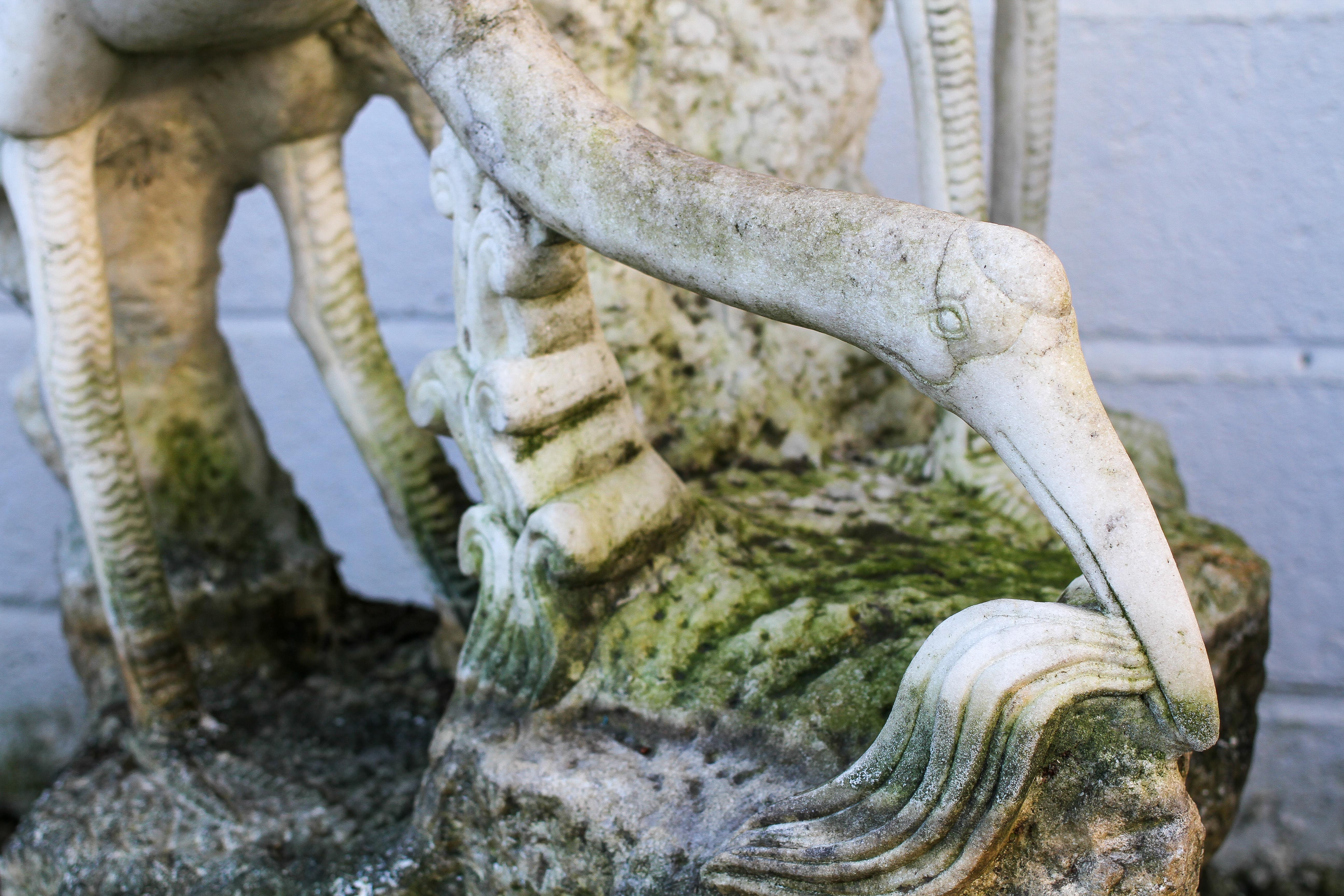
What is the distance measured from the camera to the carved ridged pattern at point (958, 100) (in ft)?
3.01

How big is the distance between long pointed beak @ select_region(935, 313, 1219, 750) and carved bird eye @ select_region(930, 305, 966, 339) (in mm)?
17

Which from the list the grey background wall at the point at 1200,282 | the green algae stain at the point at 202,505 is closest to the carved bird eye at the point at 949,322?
the green algae stain at the point at 202,505

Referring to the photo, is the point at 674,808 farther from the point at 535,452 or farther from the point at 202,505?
the point at 202,505

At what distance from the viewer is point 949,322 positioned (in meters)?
0.57

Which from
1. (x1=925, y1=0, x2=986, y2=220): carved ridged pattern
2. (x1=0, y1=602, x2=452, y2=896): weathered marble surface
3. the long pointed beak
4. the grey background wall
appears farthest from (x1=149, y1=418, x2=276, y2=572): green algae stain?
the long pointed beak

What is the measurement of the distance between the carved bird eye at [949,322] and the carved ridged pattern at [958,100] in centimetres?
37

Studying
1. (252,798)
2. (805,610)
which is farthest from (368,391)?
(805,610)

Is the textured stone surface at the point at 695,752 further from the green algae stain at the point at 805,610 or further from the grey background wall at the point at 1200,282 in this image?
the grey background wall at the point at 1200,282

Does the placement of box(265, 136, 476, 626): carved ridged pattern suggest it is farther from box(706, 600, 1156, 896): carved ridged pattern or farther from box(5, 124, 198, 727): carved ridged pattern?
box(706, 600, 1156, 896): carved ridged pattern

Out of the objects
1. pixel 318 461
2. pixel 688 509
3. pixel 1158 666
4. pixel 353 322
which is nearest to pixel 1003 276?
pixel 1158 666

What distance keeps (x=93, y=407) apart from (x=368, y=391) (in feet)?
0.74

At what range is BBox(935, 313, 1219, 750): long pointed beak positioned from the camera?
0.58 metres

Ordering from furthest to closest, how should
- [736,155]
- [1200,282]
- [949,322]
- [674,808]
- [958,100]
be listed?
[1200,282] → [736,155] → [958,100] → [674,808] → [949,322]

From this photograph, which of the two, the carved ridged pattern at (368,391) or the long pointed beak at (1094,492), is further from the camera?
the carved ridged pattern at (368,391)
